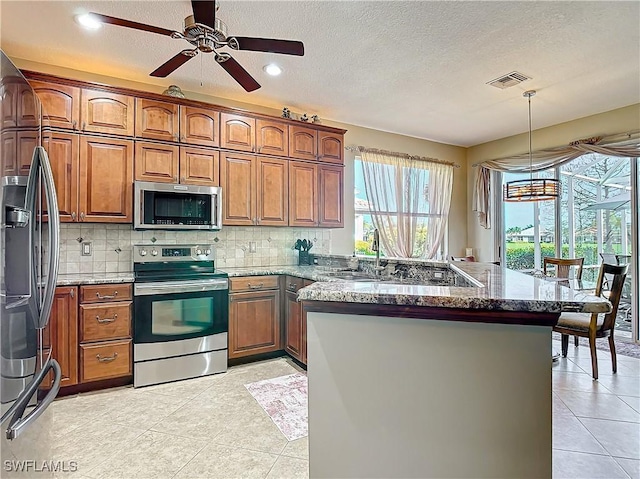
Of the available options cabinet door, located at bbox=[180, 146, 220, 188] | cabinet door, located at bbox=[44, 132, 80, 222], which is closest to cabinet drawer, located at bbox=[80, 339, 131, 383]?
cabinet door, located at bbox=[44, 132, 80, 222]

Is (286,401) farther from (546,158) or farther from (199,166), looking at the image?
(546,158)

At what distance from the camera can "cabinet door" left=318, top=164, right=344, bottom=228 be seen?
426 cm

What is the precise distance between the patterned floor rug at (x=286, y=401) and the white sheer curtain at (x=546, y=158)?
161 inches

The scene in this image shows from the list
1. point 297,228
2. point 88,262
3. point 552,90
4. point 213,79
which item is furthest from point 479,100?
point 88,262

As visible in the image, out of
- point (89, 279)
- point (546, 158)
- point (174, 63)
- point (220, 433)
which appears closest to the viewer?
point (220, 433)

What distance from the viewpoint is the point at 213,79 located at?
3.52 metres

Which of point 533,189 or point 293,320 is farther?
point 533,189

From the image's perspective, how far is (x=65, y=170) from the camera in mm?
2943

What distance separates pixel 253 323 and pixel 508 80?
3.44 m

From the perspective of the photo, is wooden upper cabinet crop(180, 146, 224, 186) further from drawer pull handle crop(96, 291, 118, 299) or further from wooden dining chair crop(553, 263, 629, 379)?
wooden dining chair crop(553, 263, 629, 379)

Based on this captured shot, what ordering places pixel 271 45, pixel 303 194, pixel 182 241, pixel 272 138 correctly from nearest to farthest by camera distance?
1. pixel 271 45
2. pixel 182 241
3. pixel 272 138
4. pixel 303 194

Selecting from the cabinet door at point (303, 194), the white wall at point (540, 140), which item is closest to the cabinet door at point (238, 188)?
the cabinet door at point (303, 194)

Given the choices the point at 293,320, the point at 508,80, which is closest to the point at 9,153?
the point at 293,320

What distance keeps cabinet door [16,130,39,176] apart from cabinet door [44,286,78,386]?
1677 mm
